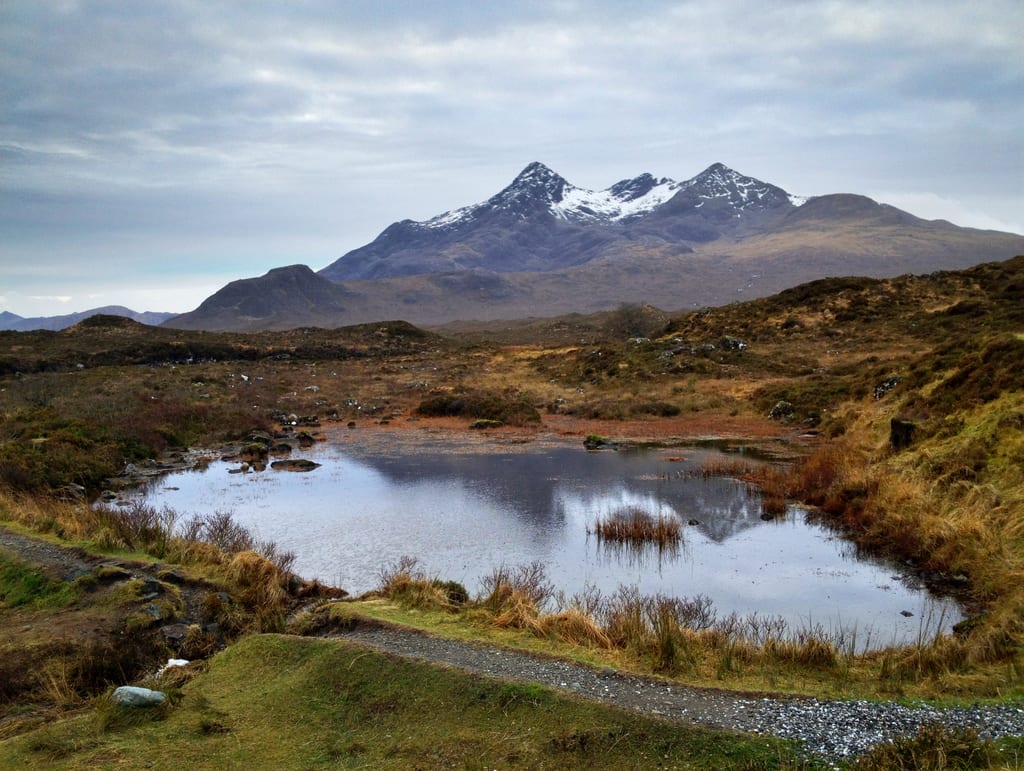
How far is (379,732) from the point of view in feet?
22.7

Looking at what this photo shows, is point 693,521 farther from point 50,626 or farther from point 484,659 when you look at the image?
point 50,626

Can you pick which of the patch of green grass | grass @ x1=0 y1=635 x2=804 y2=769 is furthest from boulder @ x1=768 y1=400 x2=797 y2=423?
the patch of green grass

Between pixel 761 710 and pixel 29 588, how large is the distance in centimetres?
1081

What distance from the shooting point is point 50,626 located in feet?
31.7

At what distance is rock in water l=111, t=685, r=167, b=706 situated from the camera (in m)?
7.07

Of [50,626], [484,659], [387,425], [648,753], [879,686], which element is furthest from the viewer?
[387,425]

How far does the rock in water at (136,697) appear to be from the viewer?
707cm

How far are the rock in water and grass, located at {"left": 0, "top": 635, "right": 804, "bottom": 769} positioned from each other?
0.43 feet

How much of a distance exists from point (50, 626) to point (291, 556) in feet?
14.4

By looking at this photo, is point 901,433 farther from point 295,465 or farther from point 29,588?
point 29,588

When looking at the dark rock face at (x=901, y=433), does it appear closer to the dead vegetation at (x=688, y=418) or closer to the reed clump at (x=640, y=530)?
the dead vegetation at (x=688, y=418)

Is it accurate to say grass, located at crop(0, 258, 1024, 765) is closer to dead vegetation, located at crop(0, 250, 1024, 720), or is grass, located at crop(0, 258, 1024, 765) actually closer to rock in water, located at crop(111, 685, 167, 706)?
dead vegetation, located at crop(0, 250, 1024, 720)

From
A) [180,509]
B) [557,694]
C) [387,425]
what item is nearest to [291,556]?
[180,509]

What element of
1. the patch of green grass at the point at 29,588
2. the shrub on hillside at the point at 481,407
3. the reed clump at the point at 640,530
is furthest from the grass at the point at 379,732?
the shrub on hillside at the point at 481,407
